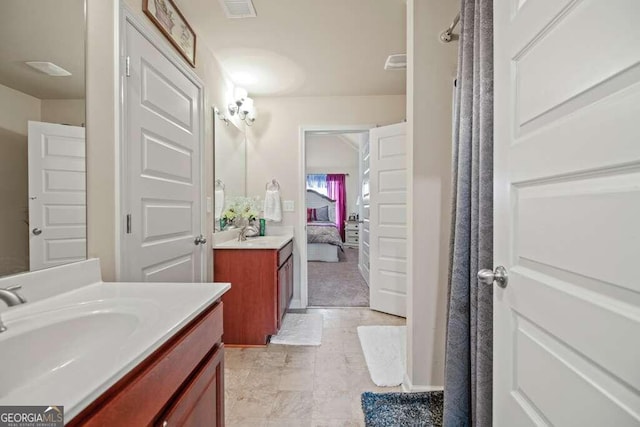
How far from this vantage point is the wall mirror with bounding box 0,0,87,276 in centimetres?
82

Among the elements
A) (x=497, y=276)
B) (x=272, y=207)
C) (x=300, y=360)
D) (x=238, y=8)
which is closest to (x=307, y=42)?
(x=238, y=8)

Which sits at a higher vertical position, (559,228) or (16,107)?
(16,107)

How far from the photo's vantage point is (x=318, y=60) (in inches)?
94.8

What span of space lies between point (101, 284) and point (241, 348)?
143cm

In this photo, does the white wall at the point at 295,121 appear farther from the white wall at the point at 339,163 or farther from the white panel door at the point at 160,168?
the white wall at the point at 339,163

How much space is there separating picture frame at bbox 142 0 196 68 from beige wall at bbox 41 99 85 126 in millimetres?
759

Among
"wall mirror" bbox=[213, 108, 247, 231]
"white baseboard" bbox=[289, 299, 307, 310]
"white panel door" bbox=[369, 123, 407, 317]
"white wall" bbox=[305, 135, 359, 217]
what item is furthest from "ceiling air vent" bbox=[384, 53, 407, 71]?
"white wall" bbox=[305, 135, 359, 217]

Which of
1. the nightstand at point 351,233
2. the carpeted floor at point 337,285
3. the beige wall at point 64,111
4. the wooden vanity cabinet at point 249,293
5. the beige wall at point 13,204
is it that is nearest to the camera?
the beige wall at point 13,204

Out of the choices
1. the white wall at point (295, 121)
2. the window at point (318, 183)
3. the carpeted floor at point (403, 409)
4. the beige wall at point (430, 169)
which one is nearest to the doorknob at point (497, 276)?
the beige wall at point (430, 169)

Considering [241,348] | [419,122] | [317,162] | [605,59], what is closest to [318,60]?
[419,122]

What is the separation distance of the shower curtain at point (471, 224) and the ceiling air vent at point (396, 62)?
1.18 m

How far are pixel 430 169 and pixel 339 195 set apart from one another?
6500mm

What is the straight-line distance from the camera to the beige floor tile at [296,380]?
5.74ft

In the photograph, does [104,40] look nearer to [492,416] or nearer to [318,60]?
[318,60]
